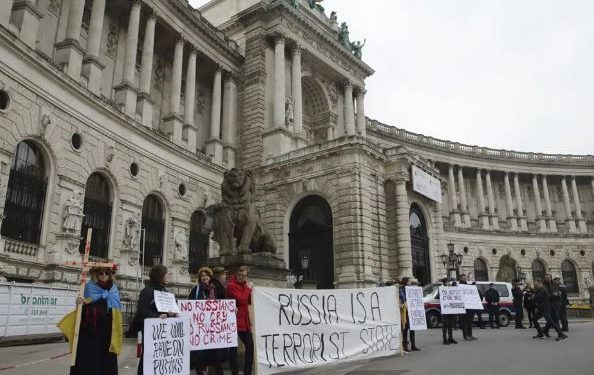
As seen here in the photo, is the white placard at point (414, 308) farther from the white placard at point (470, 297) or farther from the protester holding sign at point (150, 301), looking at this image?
the protester holding sign at point (150, 301)

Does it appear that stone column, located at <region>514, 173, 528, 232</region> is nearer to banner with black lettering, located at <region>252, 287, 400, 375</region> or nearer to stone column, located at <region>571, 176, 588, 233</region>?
stone column, located at <region>571, 176, 588, 233</region>

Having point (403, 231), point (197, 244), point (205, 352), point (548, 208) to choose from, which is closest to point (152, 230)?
point (197, 244)

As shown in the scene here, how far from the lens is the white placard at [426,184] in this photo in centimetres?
3238

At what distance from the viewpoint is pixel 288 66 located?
39656mm

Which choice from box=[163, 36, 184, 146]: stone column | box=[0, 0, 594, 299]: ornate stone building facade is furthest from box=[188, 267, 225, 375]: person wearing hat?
box=[163, 36, 184, 146]: stone column

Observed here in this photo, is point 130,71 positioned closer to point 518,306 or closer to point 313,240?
point 313,240

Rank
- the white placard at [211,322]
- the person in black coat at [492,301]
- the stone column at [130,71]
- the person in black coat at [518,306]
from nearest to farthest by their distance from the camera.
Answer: the white placard at [211,322], the person in black coat at [492,301], the person in black coat at [518,306], the stone column at [130,71]

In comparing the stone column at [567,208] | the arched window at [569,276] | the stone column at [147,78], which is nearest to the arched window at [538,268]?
the arched window at [569,276]

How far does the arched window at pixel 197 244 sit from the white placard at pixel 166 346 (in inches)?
899

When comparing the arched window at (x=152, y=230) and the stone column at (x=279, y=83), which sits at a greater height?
the stone column at (x=279, y=83)

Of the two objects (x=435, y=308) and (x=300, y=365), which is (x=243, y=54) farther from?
(x=300, y=365)

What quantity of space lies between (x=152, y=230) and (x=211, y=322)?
20195mm

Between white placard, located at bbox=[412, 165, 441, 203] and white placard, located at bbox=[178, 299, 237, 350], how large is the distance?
24687mm

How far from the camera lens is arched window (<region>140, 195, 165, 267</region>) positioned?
27328 millimetres
